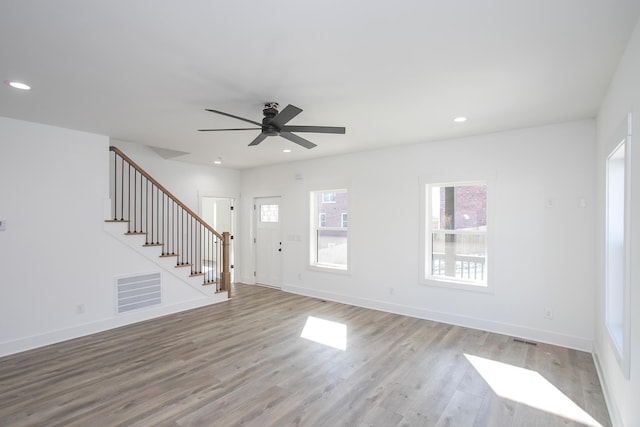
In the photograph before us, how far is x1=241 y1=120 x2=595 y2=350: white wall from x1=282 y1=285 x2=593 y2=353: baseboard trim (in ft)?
0.04

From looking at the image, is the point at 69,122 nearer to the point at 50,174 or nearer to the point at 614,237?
the point at 50,174

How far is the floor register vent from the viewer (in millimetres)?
4699

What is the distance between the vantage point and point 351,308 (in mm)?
5461

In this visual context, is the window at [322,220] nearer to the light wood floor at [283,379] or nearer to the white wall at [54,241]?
the light wood floor at [283,379]

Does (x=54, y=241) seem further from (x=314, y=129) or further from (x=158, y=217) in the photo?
(x=314, y=129)

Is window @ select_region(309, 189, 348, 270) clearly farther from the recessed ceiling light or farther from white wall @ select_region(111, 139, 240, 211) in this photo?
the recessed ceiling light

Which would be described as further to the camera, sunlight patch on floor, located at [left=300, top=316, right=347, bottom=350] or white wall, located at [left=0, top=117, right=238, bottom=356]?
sunlight patch on floor, located at [left=300, top=316, right=347, bottom=350]

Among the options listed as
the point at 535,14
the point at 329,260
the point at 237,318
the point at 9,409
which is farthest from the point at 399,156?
the point at 9,409

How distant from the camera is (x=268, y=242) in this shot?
7.25 meters

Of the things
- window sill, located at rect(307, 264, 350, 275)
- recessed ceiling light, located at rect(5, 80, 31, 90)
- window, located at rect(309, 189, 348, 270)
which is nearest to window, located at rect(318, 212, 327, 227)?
window, located at rect(309, 189, 348, 270)

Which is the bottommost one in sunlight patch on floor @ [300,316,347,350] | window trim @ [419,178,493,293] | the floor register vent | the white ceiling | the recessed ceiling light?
sunlight patch on floor @ [300,316,347,350]

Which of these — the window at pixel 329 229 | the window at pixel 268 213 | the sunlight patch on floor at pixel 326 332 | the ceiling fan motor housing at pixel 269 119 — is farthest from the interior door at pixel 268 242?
the ceiling fan motor housing at pixel 269 119

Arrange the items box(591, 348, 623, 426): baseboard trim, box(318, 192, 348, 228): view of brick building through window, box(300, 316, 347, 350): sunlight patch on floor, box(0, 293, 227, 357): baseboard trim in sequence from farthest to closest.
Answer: box(318, 192, 348, 228): view of brick building through window, box(300, 316, 347, 350): sunlight patch on floor, box(0, 293, 227, 357): baseboard trim, box(591, 348, 623, 426): baseboard trim

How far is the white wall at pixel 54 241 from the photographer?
3.76m
